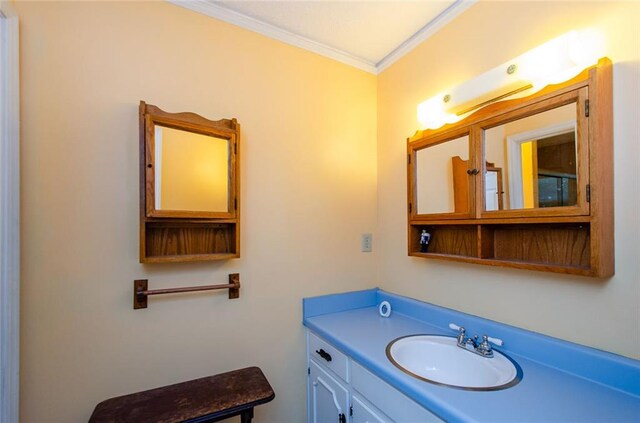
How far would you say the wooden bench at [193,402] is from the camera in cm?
102

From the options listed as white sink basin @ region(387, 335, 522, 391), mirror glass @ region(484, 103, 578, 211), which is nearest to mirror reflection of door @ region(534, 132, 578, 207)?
mirror glass @ region(484, 103, 578, 211)

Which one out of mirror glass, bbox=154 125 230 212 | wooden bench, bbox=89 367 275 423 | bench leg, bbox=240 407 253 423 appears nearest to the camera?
wooden bench, bbox=89 367 275 423

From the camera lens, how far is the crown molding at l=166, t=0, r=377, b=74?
1.39m

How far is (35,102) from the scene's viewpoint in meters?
1.09

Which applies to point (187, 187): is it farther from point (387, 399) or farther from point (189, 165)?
point (387, 399)

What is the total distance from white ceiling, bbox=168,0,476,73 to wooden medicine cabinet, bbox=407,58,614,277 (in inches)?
22.6

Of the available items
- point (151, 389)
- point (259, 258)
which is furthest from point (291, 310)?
point (151, 389)

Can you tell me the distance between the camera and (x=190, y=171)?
132 centimetres

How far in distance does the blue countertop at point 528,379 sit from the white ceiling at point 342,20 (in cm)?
148

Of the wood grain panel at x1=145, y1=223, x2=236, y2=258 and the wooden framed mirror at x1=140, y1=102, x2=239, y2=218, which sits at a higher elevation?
the wooden framed mirror at x1=140, y1=102, x2=239, y2=218

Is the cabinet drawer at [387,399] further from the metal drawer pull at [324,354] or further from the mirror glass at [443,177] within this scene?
the mirror glass at [443,177]

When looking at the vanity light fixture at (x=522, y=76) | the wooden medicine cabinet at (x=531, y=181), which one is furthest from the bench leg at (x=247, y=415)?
the vanity light fixture at (x=522, y=76)

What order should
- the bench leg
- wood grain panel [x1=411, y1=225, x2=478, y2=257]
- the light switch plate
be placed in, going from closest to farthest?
1. the bench leg
2. wood grain panel [x1=411, y1=225, x2=478, y2=257]
3. the light switch plate

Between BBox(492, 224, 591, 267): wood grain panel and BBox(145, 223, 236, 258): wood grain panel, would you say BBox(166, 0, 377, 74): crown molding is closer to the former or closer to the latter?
BBox(145, 223, 236, 258): wood grain panel
